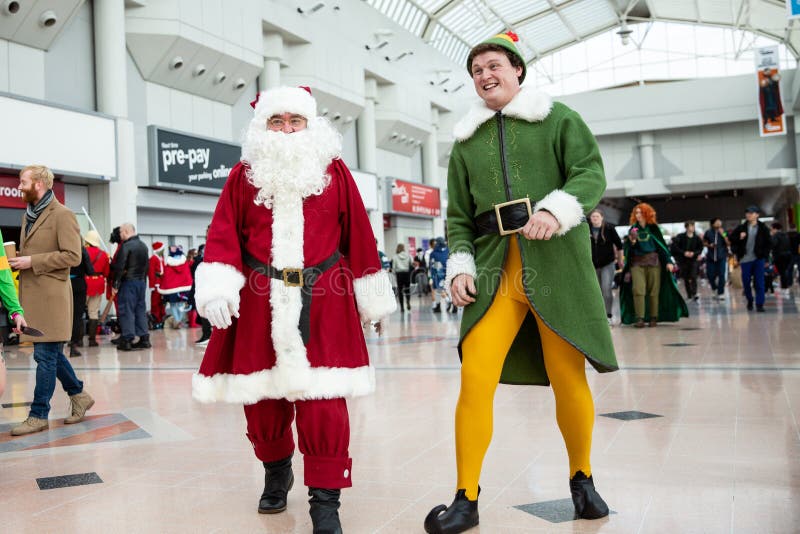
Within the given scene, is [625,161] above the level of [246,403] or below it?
above

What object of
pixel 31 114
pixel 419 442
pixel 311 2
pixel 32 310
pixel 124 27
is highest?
pixel 311 2

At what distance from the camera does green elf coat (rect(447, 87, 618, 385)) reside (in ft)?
8.44

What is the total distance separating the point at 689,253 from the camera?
576 inches

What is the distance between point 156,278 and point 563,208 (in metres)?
11.6

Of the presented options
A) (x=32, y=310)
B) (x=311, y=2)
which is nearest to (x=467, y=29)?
(x=311, y=2)

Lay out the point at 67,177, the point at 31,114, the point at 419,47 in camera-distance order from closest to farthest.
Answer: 1. the point at 31,114
2. the point at 67,177
3. the point at 419,47

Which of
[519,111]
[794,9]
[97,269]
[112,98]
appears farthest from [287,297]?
[112,98]

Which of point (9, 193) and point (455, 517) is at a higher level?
point (9, 193)

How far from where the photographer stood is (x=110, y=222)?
47.4 feet

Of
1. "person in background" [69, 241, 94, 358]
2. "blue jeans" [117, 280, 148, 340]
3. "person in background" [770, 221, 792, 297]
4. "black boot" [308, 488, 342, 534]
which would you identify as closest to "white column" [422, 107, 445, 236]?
"person in background" [770, 221, 792, 297]

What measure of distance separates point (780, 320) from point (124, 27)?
12.3 m

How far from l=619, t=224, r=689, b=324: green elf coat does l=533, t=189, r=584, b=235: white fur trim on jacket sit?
7621mm

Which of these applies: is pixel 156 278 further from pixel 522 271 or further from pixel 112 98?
pixel 522 271

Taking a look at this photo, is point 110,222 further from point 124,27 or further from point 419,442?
point 419,442
